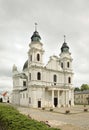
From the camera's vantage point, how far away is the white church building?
52.7 meters

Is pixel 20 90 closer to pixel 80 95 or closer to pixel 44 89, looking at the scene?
pixel 44 89

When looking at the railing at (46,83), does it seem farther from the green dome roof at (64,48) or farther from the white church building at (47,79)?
the green dome roof at (64,48)

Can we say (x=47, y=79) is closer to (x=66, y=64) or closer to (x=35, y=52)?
(x=35, y=52)

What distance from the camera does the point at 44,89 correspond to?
54.2 meters

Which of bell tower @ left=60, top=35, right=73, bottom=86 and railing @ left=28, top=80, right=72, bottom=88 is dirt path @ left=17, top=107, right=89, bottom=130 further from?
bell tower @ left=60, top=35, right=73, bottom=86

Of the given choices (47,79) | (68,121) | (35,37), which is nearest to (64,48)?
(35,37)

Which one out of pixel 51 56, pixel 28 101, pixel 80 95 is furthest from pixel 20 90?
pixel 80 95

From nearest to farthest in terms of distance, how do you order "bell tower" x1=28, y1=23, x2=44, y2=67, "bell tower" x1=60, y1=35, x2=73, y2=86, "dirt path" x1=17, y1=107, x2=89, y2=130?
"dirt path" x1=17, y1=107, x2=89, y2=130, "bell tower" x1=28, y1=23, x2=44, y2=67, "bell tower" x1=60, y1=35, x2=73, y2=86

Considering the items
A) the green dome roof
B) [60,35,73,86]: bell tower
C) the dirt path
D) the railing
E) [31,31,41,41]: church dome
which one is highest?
[31,31,41,41]: church dome

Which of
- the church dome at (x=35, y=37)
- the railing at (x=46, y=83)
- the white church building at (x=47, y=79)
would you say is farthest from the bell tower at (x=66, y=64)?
the church dome at (x=35, y=37)

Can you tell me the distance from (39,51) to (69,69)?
12.4 m

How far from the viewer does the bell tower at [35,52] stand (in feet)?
176

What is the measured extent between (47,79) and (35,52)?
7.98m

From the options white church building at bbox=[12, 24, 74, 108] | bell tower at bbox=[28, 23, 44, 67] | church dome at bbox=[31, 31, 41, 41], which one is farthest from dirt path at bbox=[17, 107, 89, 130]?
church dome at bbox=[31, 31, 41, 41]
